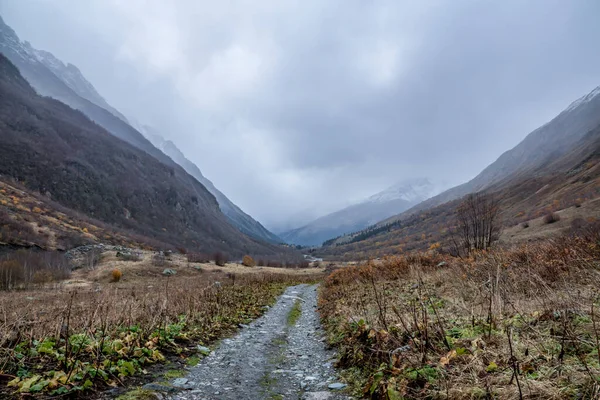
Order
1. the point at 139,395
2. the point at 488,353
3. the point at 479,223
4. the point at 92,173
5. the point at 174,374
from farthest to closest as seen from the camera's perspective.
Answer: the point at 92,173
the point at 479,223
the point at 174,374
the point at 139,395
the point at 488,353

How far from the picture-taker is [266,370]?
795cm

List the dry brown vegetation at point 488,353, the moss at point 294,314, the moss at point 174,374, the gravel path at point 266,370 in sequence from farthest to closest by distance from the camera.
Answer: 1. the moss at point 294,314
2. the moss at point 174,374
3. the gravel path at point 266,370
4. the dry brown vegetation at point 488,353

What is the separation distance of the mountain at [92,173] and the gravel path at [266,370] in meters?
105

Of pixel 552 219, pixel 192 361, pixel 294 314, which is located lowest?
pixel 552 219

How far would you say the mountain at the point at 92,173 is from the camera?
96125 mm

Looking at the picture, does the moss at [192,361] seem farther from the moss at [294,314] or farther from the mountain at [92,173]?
the mountain at [92,173]

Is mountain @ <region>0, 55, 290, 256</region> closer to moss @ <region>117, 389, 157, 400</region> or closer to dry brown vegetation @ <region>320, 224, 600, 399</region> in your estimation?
moss @ <region>117, 389, 157, 400</region>

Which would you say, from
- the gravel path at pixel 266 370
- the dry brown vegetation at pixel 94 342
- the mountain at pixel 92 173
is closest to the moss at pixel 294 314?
the gravel path at pixel 266 370

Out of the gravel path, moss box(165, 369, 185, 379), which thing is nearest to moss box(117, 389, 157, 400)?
the gravel path

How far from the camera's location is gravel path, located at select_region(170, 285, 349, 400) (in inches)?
243

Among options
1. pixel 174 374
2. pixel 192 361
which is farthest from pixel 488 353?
pixel 192 361

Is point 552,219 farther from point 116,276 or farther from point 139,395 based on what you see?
point 116,276

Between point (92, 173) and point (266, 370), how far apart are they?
430 feet

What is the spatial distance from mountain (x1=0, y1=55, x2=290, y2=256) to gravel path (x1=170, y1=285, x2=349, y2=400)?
345ft
